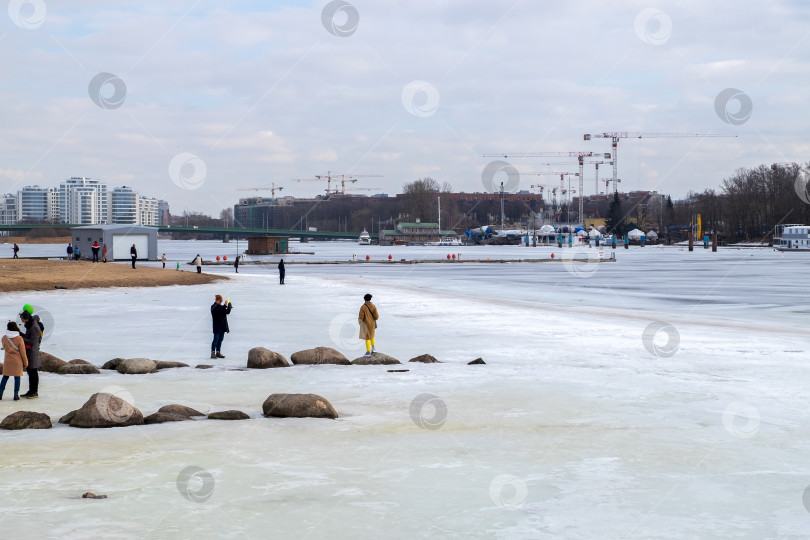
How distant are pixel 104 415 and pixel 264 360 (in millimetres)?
5868

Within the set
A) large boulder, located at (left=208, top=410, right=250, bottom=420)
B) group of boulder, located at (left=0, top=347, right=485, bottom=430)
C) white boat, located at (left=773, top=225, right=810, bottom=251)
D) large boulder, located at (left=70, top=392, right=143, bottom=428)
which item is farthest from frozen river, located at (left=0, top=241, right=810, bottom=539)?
white boat, located at (left=773, top=225, right=810, bottom=251)

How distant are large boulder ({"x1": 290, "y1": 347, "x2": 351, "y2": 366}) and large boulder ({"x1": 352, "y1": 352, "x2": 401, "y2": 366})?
26 centimetres

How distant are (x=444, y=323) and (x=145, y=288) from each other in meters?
23.0

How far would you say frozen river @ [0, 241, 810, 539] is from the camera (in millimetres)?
8391

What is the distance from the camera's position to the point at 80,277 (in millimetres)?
49281

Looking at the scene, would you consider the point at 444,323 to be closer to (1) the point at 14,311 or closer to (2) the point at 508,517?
(1) the point at 14,311

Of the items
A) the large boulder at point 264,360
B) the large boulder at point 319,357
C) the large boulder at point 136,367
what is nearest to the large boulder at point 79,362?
the large boulder at point 136,367

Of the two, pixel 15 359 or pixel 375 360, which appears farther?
pixel 375 360

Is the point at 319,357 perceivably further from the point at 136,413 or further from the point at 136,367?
the point at 136,413

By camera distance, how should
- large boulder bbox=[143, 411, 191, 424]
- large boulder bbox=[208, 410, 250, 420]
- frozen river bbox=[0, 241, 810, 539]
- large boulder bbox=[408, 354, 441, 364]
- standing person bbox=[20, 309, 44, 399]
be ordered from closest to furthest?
frozen river bbox=[0, 241, 810, 539] < large boulder bbox=[143, 411, 191, 424] < large boulder bbox=[208, 410, 250, 420] < standing person bbox=[20, 309, 44, 399] < large boulder bbox=[408, 354, 441, 364]

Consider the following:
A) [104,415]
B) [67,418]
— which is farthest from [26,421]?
[104,415]

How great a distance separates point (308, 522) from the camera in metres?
8.26

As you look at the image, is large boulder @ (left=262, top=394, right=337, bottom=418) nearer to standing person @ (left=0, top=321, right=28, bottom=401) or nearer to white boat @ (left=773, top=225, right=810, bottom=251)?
standing person @ (left=0, top=321, right=28, bottom=401)

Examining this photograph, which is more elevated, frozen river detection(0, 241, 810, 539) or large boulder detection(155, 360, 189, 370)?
large boulder detection(155, 360, 189, 370)
